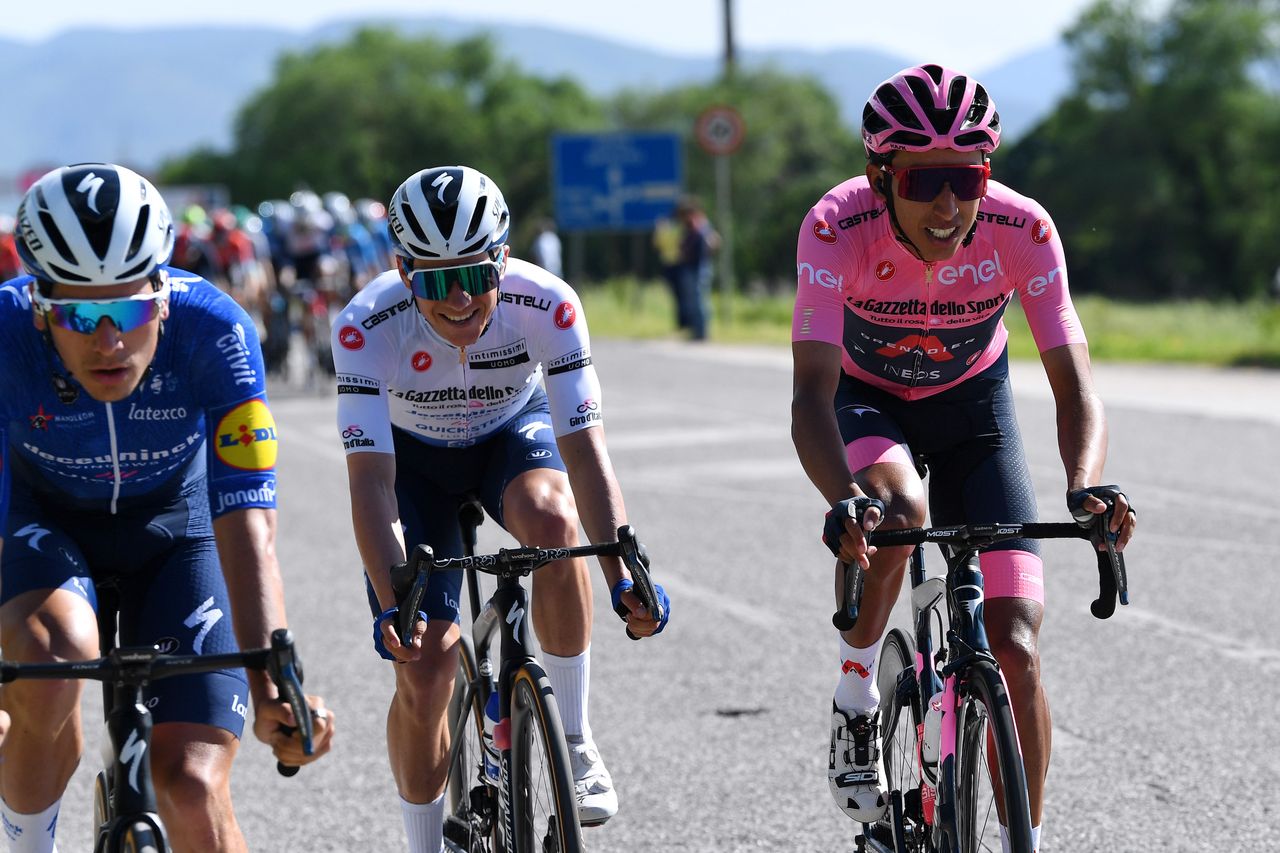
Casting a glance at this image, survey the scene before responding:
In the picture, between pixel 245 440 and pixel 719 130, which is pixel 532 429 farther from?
pixel 719 130

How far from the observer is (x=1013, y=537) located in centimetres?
361

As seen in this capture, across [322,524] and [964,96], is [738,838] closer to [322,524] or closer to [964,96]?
[964,96]

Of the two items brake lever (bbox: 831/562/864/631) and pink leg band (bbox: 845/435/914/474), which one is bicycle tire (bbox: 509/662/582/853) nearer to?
brake lever (bbox: 831/562/864/631)

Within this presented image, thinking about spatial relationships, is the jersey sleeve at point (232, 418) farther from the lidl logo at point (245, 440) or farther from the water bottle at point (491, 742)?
the water bottle at point (491, 742)

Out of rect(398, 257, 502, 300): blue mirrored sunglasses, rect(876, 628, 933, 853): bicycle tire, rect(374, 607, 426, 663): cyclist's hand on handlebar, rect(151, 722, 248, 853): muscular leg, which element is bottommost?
rect(876, 628, 933, 853): bicycle tire

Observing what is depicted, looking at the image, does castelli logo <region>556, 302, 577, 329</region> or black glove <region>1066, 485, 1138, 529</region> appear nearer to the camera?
black glove <region>1066, 485, 1138, 529</region>

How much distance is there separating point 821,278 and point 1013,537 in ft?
3.33

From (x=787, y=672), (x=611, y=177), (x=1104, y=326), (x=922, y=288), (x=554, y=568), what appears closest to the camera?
(x=554, y=568)

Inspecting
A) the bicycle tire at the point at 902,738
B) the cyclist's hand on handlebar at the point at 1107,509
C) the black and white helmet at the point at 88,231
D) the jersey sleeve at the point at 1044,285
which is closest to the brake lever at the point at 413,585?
the black and white helmet at the point at 88,231

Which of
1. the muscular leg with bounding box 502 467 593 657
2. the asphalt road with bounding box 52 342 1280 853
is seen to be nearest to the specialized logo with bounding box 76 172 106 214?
the muscular leg with bounding box 502 467 593 657

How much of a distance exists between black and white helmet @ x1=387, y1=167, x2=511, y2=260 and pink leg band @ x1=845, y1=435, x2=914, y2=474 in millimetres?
1085

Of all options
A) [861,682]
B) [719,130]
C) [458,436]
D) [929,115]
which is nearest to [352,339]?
Answer: [458,436]

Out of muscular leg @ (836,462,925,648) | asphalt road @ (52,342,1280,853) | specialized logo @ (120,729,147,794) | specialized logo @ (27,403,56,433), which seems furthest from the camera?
asphalt road @ (52,342,1280,853)

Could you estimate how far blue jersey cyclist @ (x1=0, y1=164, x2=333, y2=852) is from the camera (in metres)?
3.36
